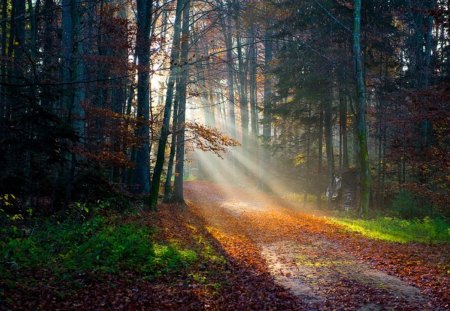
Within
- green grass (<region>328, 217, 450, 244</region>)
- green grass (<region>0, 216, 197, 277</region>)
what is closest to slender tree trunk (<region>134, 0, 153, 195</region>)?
green grass (<region>0, 216, 197, 277</region>)

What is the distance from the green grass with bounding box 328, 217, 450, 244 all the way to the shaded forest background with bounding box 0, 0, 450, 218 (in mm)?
2405

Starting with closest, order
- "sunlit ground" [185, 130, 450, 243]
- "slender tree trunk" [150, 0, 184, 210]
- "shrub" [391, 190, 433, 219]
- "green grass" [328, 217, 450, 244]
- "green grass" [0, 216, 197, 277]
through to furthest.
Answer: "green grass" [0, 216, 197, 277] < "green grass" [328, 217, 450, 244] < "sunlit ground" [185, 130, 450, 243] < "slender tree trunk" [150, 0, 184, 210] < "shrub" [391, 190, 433, 219]

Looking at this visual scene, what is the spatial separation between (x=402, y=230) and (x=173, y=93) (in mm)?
10729

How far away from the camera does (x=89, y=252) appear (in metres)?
8.63

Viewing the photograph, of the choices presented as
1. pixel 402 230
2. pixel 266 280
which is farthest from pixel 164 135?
pixel 402 230

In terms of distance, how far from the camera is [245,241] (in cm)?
1223

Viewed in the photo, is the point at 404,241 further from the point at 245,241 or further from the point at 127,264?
the point at 127,264

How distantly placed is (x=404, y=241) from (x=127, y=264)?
8368 millimetres

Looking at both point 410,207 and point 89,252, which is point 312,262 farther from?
point 410,207

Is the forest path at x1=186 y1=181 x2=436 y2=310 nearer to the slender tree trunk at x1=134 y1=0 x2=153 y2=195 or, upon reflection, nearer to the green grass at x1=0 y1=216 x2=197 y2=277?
the green grass at x1=0 y1=216 x2=197 y2=277

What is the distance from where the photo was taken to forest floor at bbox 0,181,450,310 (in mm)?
6559

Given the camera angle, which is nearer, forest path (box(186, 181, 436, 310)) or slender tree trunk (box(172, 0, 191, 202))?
forest path (box(186, 181, 436, 310))

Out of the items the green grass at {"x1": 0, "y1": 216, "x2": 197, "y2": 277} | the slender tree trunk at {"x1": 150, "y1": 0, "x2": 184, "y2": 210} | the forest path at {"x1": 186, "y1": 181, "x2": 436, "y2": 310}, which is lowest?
the forest path at {"x1": 186, "y1": 181, "x2": 436, "y2": 310}

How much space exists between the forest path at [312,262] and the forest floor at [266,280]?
21 millimetres
